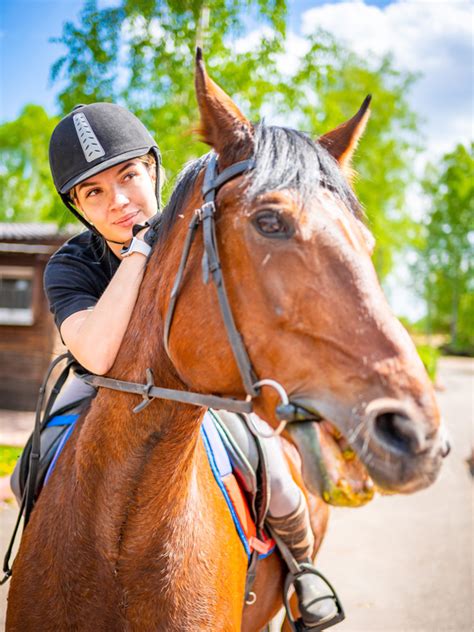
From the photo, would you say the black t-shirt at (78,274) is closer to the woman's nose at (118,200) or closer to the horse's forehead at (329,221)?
the woman's nose at (118,200)

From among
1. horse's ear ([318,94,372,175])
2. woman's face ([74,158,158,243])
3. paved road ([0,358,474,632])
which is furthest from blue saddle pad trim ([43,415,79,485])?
paved road ([0,358,474,632])

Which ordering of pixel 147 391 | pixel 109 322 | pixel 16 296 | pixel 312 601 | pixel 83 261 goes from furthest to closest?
1. pixel 16 296
2. pixel 312 601
3. pixel 83 261
4. pixel 109 322
5. pixel 147 391

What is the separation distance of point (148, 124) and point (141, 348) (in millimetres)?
8039

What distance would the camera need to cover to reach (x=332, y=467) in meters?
1.45

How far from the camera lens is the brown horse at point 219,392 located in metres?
1.41

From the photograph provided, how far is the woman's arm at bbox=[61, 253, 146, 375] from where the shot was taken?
80.1 inches

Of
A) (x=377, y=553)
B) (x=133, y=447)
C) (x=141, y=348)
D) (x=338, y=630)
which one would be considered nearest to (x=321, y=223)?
(x=141, y=348)

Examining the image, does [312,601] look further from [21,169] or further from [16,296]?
[21,169]

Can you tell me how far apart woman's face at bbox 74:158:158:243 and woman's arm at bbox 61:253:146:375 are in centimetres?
35

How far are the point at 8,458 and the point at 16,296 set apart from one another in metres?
7.33

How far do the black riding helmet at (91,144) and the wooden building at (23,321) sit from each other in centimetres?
1259

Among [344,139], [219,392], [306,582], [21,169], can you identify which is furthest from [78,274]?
[21,169]

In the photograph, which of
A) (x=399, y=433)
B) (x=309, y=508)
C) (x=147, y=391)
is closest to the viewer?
(x=399, y=433)

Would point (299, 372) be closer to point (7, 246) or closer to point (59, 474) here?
point (59, 474)
